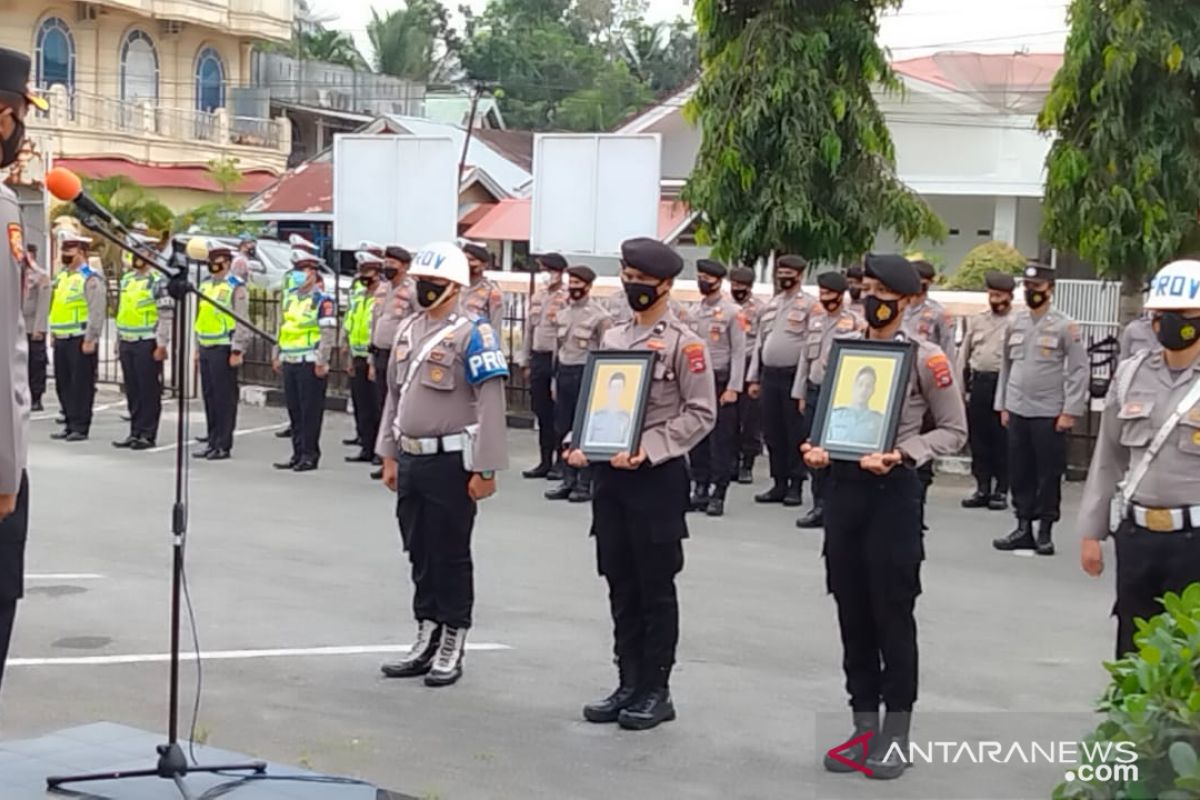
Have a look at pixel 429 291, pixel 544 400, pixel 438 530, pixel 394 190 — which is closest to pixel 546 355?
pixel 544 400

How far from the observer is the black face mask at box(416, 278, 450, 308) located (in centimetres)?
754

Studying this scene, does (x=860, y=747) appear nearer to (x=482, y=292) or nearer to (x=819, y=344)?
(x=819, y=344)

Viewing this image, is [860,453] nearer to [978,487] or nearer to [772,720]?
[772,720]

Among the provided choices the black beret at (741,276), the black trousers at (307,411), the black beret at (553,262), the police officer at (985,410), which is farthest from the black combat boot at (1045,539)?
the black trousers at (307,411)

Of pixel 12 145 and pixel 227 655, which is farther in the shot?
pixel 227 655

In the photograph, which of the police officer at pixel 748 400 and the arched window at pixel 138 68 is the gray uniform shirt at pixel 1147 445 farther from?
the arched window at pixel 138 68

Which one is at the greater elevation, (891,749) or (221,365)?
(221,365)

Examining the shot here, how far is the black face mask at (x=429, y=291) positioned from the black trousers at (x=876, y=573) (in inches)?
85.5

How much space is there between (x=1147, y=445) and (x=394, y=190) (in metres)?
12.5

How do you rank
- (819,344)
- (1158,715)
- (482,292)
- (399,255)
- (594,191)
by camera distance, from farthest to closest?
(594,191) → (482,292) → (399,255) → (819,344) → (1158,715)

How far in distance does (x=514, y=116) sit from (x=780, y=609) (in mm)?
54332

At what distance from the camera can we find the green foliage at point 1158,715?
9.64 ft

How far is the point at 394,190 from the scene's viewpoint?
17.6 metres

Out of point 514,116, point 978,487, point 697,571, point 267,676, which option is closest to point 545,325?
point 978,487
